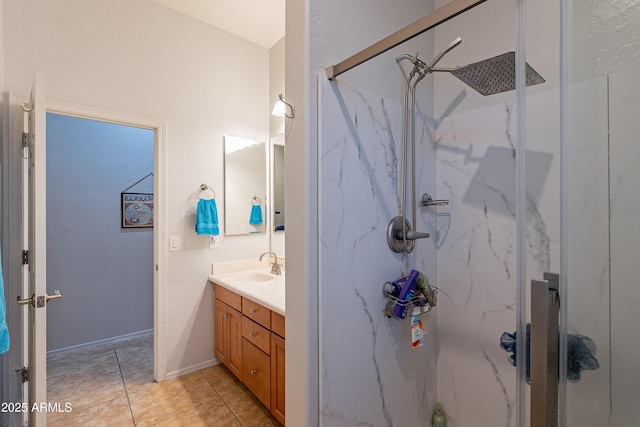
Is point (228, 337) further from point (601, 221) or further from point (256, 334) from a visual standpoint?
point (601, 221)

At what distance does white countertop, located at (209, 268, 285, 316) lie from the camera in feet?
5.53

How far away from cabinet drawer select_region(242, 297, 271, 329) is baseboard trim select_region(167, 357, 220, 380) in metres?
0.85

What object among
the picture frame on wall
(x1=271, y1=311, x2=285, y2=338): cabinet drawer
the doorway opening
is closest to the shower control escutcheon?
(x1=271, y1=311, x2=285, y2=338): cabinet drawer

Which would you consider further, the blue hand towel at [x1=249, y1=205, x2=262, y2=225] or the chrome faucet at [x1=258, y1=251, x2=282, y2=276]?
the blue hand towel at [x1=249, y1=205, x2=262, y2=225]

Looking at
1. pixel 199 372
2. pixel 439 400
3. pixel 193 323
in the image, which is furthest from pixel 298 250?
pixel 199 372

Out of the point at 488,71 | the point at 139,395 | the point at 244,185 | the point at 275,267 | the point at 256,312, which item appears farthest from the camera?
the point at 244,185

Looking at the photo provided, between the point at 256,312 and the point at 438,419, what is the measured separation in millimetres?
1237

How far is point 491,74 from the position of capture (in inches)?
46.3

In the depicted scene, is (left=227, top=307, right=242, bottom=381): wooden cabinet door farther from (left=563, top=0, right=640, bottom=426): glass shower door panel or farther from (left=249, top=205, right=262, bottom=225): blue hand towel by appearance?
(left=563, top=0, right=640, bottom=426): glass shower door panel

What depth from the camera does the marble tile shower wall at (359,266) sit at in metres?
1.10

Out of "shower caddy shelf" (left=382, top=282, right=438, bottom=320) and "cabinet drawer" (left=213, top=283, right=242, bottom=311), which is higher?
"shower caddy shelf" (left=382, top=282, right=438, bottom=320)

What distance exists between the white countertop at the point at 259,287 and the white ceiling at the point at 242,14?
2185mm

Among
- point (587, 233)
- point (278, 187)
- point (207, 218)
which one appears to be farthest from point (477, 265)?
point (207, 218)

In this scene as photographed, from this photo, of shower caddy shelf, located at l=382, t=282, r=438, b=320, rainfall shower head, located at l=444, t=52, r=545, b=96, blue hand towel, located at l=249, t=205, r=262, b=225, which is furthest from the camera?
blue hand towel, located at l=249, t=205, r=262, b=225
